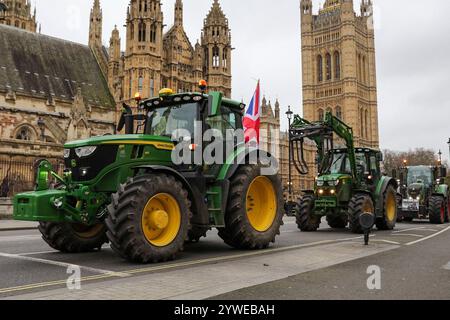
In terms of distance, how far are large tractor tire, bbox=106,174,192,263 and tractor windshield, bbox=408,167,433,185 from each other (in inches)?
719

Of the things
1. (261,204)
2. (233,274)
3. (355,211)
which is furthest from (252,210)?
(355,211)

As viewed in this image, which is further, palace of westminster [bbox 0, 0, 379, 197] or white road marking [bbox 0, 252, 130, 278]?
palace of westminster [bbox 0, 0, 379, 197]

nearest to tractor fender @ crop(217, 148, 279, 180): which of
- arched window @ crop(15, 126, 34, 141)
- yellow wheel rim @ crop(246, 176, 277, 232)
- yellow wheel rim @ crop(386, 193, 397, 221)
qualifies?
yellow wheel rim @ crop(246, 176, 277, 232)

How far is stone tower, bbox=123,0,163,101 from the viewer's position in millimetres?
41125

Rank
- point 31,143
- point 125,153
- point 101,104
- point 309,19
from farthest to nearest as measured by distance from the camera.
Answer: point 309,19
point 101,104
point 31,143
point 125,153

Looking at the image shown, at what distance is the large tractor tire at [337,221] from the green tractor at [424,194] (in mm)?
6019

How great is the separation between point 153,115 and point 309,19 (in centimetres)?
10920

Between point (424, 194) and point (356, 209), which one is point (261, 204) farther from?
point (424, 194)

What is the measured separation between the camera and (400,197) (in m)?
20.0

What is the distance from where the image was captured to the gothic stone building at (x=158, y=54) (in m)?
41.4

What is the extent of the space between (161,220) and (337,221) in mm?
10640

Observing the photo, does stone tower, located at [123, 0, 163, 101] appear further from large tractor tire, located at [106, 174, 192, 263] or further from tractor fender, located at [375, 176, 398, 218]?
large tractor tire, located at [106, 174, 192, 263]

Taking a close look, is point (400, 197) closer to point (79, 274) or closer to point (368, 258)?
point (368, 258)

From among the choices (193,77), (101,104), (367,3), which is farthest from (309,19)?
(101,104)
